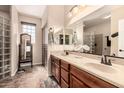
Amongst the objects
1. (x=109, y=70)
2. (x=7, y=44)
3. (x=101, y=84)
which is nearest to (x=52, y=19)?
(x=7, y=44)

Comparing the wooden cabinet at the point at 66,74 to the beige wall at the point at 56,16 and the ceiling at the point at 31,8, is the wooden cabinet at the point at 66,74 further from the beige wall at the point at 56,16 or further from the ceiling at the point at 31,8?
the ceiling at the point at 31,8

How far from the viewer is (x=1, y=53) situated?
2.93 meters

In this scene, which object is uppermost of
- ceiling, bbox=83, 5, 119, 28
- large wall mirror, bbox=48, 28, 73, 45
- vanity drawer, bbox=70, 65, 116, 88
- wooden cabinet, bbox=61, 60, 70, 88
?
ceiling, bbox=83, 5, 119, 28

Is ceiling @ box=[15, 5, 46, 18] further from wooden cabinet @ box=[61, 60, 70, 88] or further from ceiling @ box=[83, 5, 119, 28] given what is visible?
wooden cabinet @ box=[61, 60, 70, 88]

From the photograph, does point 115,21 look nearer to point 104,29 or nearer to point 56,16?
point 104,29

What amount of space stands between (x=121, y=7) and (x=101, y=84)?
1.25 metres

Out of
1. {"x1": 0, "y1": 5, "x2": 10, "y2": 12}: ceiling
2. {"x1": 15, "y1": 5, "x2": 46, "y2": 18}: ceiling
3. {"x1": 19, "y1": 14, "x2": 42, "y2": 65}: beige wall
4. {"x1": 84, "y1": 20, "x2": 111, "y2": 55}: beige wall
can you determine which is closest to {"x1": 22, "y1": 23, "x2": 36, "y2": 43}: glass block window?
{"x1": 19, "y1": 14, "x2": 42, "y2": 65}: beige wall

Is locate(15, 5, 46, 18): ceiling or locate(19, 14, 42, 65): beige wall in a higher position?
locate(15, 5, 46, 18): ceiling

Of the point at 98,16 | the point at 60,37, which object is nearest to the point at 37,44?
the point at 60,37

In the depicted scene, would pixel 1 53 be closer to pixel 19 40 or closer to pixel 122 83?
pixel 19 40

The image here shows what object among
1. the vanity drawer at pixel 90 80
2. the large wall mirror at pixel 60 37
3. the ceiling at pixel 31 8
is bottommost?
the vanity drawer at pixel 90 80

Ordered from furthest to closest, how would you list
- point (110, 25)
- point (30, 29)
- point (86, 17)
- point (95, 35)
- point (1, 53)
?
point (30, 29)
point (1, 53)
point (86, 17)
point (95, 35)
point (110, 25)

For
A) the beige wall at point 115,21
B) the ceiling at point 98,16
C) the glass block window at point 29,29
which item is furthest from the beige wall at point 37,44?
the beige wall at point 115,21

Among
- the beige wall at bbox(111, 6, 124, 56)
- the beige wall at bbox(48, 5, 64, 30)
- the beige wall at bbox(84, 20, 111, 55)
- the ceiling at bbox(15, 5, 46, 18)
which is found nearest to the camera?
the beige wall at bbox(111, 6, 124, 56)
